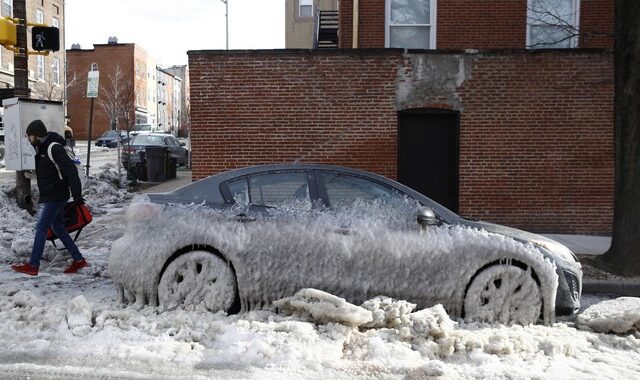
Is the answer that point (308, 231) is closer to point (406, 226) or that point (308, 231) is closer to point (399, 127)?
point (406, 226)

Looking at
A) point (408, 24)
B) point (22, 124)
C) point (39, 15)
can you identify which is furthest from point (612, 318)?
point (39, 15)

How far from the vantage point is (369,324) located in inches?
200

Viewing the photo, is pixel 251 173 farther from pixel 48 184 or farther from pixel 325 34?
pixel 325 34

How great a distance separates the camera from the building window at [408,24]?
13023 mm

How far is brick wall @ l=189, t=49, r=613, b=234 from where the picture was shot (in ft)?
36.3

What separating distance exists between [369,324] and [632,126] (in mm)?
4980

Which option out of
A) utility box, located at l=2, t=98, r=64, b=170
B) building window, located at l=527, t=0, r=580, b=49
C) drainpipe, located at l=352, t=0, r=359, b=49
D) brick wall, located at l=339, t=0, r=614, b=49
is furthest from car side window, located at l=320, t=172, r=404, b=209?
building window, located at l=527, t=0, r=580, b=49

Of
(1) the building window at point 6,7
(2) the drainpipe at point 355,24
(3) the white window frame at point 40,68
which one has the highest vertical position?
(1) the building window at point 6,7

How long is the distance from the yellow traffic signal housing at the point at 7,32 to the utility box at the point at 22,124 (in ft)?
3.21

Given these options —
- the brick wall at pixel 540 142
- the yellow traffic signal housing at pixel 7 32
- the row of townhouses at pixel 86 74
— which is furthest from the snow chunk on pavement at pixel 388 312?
the row of townhouses at pixel 86 74

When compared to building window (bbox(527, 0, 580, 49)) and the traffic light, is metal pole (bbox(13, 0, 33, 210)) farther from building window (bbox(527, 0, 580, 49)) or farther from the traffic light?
Answer: building window (bbox(527, 0, 580, 49))

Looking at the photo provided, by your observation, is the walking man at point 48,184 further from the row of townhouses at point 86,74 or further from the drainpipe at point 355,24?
the row of townhouses at point 86,74

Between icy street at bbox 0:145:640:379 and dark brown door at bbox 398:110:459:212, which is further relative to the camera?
→ dark brown door at bbox 398:110:459:212

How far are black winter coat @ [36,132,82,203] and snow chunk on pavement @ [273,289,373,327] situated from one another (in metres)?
3.29
